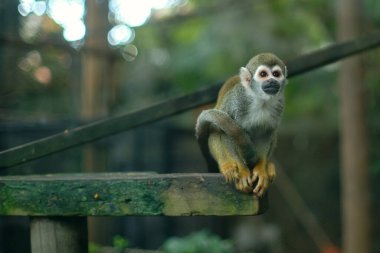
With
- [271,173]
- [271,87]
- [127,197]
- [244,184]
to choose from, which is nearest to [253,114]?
[271,87]

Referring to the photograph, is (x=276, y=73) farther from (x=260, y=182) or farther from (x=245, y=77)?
(x=260, y=182)

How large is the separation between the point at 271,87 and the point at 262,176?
589 mm

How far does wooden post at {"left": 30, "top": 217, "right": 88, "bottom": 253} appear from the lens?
2.64m

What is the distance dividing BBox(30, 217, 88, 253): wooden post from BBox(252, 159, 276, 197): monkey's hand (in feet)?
2.61

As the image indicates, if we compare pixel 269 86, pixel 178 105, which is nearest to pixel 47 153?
pixel 178 105

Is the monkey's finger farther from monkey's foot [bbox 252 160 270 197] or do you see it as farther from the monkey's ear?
the monkey's ear

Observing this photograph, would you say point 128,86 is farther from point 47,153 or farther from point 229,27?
point 47,153

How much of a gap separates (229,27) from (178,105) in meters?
5.38

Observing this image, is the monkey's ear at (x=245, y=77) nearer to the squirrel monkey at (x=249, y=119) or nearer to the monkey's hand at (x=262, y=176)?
the squirrel monkey at (x=249, y=119)

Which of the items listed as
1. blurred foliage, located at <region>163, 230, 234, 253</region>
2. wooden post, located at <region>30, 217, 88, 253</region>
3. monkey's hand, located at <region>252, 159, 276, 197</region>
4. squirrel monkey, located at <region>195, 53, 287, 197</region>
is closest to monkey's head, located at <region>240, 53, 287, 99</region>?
squirrel monkey, located at <region>195, 53, 287, 197</region>

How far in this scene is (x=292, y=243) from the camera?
7.95 meters

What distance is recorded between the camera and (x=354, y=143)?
5332mm

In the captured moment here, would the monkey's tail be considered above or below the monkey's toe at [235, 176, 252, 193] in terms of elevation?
above

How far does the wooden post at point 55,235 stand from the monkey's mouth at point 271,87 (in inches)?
43.5
